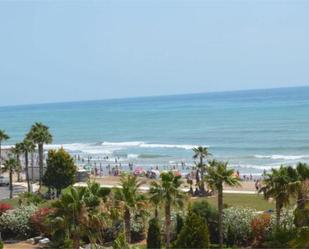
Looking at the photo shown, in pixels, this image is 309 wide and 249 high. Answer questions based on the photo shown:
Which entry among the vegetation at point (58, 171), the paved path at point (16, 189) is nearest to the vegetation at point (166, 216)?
the vegetation at point (58, 171)

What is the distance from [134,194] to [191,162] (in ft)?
176

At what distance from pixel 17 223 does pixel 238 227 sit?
15.2 meters

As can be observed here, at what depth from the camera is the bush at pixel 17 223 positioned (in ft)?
134

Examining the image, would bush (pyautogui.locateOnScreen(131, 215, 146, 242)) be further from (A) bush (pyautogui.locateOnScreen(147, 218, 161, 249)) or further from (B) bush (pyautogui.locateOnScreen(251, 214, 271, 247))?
(B) bush (pyautogui.locateOnScreen(251, 214, 271, 247))

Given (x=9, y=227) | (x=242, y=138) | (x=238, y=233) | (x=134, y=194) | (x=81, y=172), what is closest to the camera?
(x=134, y=194)

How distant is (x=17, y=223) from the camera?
41.1m

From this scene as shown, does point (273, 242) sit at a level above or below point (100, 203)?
below

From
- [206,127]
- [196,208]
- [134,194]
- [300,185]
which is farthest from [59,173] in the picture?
[206,127]

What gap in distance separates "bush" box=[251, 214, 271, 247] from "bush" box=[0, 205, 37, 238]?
15259 mm

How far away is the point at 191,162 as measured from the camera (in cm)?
8506

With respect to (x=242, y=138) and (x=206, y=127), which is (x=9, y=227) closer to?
(x=242, y=138)

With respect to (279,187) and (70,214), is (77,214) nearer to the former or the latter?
(70,214)

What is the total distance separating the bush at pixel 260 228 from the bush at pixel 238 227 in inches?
18.7

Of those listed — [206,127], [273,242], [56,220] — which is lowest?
[273,242]
